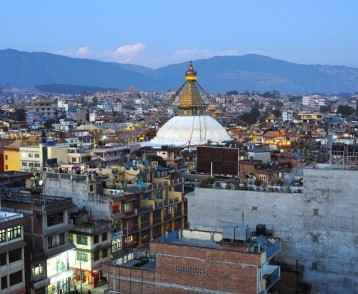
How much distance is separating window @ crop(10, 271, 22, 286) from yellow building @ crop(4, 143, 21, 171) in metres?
28.4

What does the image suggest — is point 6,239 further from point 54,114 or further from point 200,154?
point 54,114

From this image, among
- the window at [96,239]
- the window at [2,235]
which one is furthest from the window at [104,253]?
the window at [2,235]

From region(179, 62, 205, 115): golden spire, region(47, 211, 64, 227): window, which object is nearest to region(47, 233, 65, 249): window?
region(47, 211, 64, 227): window

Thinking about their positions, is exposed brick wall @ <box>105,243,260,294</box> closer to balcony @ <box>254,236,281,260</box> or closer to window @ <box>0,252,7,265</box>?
balcony @ <box>254,236,281,260</box>

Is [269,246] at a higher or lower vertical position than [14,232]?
lower

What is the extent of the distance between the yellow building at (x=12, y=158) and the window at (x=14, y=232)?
2840 cm

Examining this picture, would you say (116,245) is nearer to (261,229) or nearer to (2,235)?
(261,229)

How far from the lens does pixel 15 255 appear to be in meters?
22.0

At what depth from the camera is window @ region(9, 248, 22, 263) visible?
859 inches

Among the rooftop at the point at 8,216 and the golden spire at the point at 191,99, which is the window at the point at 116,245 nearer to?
the rooftop at the point at 8,216

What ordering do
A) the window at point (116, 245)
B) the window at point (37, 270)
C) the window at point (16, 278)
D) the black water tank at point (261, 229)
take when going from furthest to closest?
the window at point (116, 245) < the black water tank at point (261, 229) < the window at point (37, 270) < the window at point (16, 278)

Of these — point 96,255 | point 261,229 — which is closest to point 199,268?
point 261,229

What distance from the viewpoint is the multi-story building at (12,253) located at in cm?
2141

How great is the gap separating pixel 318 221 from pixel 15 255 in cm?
1177
